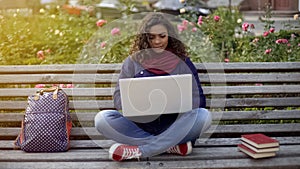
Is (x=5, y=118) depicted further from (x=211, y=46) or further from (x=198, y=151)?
(x=211, y=46)

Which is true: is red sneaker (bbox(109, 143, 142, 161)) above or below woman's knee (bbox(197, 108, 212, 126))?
below

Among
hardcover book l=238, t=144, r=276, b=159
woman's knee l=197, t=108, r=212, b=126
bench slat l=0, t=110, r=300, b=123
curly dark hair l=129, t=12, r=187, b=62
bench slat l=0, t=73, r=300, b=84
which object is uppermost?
curly dark hair l=129, t=12, r=187, b=62

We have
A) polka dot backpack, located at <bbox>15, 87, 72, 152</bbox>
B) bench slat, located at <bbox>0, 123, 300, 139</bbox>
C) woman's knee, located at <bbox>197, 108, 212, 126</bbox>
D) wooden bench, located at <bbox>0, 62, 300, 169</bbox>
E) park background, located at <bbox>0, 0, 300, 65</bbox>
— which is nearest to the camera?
woman's knee, located at <bbox>197, 108, 212, 126</bbox>

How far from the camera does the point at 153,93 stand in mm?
3193

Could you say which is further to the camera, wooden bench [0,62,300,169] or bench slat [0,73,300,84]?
bench slat [0,73,300,84]

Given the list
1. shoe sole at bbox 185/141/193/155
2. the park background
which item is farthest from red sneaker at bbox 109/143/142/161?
the park background

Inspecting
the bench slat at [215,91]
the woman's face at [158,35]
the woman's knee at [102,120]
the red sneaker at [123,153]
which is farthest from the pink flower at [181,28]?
the red sneaker at [123,153]

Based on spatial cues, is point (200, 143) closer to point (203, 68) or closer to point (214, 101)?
point (214, 101)

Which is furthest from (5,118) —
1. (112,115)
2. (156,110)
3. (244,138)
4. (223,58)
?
(223,58)

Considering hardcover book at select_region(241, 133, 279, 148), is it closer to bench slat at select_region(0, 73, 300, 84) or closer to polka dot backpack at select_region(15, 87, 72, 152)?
bench slat at select_region(0, 73, 300, 84)

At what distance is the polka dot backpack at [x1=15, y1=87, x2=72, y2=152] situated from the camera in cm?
348

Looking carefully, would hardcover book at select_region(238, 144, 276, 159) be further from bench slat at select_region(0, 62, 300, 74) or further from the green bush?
the green bush

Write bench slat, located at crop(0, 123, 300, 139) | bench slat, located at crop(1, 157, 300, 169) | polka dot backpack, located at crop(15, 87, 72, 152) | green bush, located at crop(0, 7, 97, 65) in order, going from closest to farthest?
bench slat, located at crop(1, 157, 300, 169) < polka dot backpack, located at crop(15, 87, 72, 152) < bench slat, located at crop(0, 123, 300, 139) < green bush, located at crop(0, 7, 97, 65)

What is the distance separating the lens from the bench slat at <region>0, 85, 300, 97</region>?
3.94 meters
